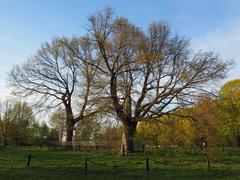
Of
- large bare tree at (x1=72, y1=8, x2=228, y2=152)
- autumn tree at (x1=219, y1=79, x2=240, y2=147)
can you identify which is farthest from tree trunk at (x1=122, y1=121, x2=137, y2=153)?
autumn tree at (x1=219, y1=79, x2=240, y2=147)

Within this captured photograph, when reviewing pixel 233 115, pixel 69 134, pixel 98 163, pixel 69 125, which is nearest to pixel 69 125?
pixel 69 125

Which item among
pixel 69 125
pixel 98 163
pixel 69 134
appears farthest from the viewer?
pixel 69 134

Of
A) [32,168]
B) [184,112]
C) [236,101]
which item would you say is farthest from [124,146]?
[236,101]

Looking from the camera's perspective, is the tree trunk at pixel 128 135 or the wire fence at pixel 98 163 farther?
the tree trunk at pixel 128 135

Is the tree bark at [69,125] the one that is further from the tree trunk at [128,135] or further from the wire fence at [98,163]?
the wire fence at [98,163]

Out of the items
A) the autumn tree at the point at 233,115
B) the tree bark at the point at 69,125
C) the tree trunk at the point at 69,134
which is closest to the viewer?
the tree bark at the point at 69,125

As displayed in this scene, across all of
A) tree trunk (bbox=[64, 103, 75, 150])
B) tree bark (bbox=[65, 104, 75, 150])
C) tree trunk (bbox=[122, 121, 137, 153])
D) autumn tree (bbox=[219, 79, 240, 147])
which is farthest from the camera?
autumn tree (bbox=[219, 79, 240, 147])

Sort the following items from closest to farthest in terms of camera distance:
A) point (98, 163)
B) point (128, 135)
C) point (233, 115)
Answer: point (98, 163) < point (128, 135) < point (233, 115)

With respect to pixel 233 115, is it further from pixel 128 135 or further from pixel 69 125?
pixel 128 135

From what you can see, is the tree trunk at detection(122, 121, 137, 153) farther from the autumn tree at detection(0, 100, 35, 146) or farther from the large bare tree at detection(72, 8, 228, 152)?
the autumn tree at detection(0, 100, 35, 146)

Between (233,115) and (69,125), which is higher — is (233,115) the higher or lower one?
the higher one

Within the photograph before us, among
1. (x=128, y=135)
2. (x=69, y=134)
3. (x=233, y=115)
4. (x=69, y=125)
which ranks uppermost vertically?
(x=233, y=115)

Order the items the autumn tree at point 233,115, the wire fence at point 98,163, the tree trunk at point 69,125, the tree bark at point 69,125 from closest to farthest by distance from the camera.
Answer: the wire fence at point 98,163
the tree bark at point 69,125
the tree trunk at point 69,125
the autumn tree at point 233,115

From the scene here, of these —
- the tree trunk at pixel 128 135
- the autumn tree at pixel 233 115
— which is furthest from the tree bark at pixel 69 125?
the autumn tree at pixel 233 115
